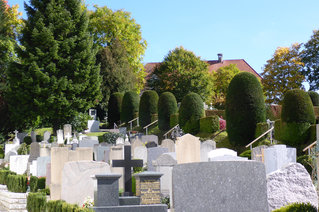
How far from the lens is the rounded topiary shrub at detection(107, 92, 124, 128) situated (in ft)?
130

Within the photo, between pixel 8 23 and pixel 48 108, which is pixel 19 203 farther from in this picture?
pixel 8 23

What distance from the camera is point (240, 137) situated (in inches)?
858

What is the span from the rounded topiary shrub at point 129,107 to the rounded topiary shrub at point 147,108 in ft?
7.62

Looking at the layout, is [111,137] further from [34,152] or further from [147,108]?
[34,152]

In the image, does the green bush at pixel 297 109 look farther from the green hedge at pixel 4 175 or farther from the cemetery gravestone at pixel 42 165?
the green hedge at pixel 4 175

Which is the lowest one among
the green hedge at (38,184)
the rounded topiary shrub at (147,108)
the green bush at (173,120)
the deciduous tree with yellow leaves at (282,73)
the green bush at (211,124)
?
the green hedge at (38,184)

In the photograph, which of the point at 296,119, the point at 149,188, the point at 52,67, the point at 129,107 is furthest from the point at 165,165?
the point at 129,107

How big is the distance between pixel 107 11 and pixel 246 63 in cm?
3268

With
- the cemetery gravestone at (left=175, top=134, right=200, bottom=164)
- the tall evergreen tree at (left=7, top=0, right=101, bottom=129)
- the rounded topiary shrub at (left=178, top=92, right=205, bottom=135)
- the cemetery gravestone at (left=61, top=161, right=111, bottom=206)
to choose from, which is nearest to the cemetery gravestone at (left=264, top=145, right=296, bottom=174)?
the cemetery gravestone at (left=175, top=134, right=200, bottom=164)

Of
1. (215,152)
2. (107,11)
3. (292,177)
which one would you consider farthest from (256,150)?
(107,11)

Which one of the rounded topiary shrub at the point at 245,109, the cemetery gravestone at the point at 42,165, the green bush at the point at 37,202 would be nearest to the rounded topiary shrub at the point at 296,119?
the rounded topiary shrub at the point at 245,109

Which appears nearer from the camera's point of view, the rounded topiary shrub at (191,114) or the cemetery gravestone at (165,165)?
the cemetery gravestone at (165,165)

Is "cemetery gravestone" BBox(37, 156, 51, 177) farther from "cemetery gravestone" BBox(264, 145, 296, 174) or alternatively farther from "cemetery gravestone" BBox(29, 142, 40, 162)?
"cemetery gravestone" BBox(264, 145, 296, 174)

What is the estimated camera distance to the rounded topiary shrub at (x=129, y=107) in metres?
37.1
